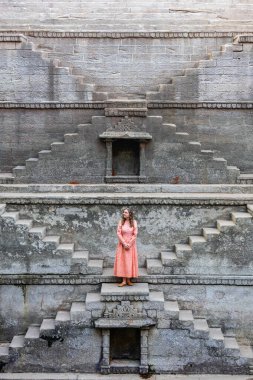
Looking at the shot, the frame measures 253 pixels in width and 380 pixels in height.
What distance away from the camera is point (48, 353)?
10031 mm

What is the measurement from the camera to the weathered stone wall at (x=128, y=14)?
653 inches

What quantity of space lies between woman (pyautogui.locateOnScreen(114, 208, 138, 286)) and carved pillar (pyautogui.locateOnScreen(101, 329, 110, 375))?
123 cm

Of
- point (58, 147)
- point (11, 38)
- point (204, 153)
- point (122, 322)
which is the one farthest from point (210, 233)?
point (11, 38)

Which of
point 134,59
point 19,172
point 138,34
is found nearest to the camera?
point 19,172

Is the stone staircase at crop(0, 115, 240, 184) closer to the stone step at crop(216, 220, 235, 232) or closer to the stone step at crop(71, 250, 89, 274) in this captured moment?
the stone step at crop(216, 220, 235, 232)

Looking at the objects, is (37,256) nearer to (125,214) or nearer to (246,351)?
(125,214)

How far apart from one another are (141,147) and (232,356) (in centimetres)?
629

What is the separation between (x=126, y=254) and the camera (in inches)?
401

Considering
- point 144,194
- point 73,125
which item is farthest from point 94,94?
point 144,194

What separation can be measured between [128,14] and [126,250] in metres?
9.92

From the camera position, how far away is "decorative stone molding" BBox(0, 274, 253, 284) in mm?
10578

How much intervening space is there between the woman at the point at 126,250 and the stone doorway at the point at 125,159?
4.11 meters

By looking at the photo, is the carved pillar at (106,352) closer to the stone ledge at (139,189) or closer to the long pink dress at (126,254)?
the long pink dress at (126,254)

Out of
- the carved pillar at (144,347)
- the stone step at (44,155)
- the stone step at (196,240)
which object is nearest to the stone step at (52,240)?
the carved pillar at (144,347)
